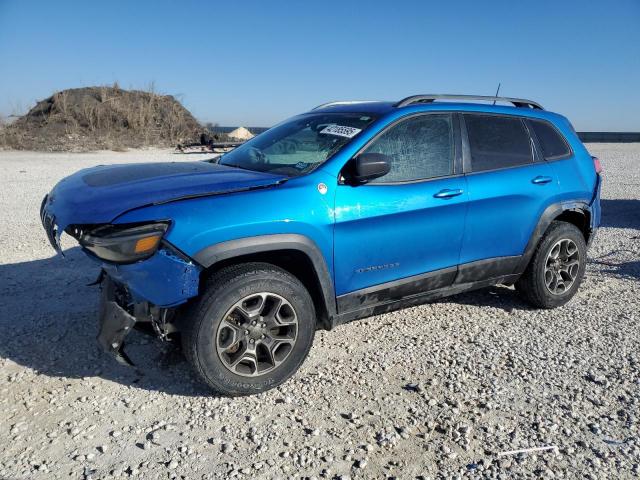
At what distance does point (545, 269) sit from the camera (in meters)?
4.63

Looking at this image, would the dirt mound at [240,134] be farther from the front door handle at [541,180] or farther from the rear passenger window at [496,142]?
the front door handle at [541,180]

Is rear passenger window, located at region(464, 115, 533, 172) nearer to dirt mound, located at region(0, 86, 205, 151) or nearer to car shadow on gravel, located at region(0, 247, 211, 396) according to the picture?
car shadow on gravel, located at region(0, 247, 211, 396)

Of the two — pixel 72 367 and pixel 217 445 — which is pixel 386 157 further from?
pixel 72 367

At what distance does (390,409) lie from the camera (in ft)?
10.3

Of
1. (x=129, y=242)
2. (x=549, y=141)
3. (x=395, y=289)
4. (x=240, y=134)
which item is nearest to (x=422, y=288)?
(x=395, y=289)

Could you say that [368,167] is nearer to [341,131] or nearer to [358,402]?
[341,131]

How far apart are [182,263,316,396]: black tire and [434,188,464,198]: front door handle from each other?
130 centimetres

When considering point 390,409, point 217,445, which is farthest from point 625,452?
point 217,445

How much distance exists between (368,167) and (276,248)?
2.70 feet

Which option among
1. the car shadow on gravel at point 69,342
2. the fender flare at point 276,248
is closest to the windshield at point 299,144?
the fender flare at point 276,248

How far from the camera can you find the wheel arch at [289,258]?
2979mm

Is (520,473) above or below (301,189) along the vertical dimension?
below

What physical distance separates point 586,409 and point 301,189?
7.40 feet

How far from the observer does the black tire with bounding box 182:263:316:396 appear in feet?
9.86
